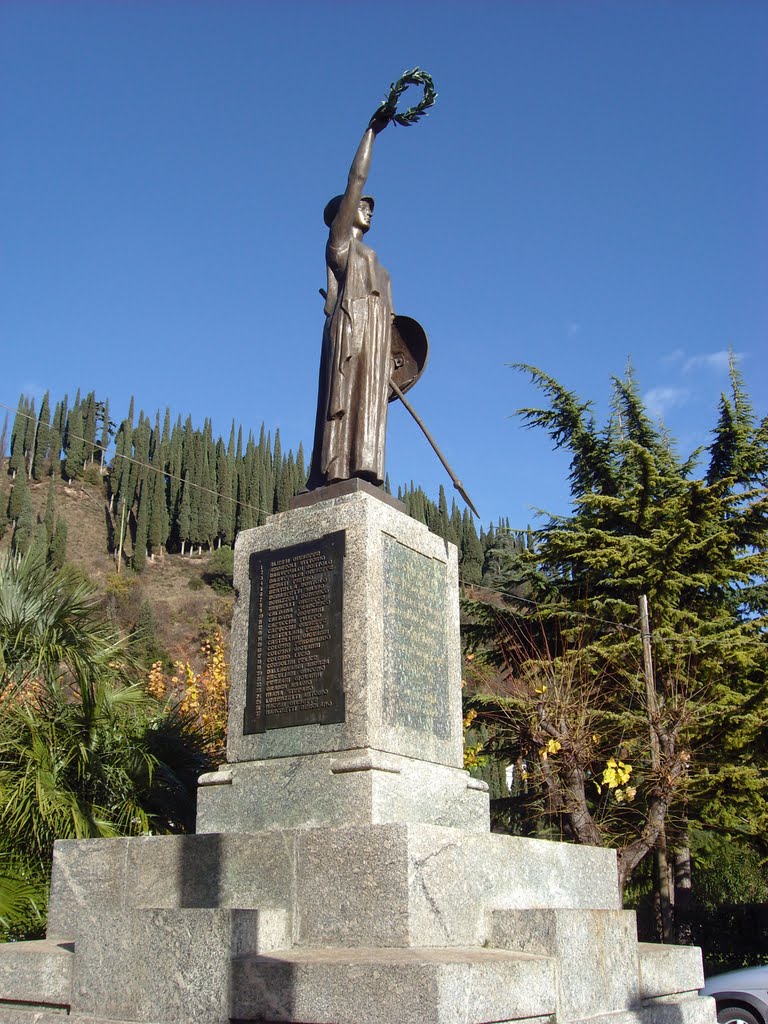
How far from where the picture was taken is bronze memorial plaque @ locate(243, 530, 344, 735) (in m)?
6.48

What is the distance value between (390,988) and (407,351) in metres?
5.56

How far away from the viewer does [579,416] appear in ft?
72.3

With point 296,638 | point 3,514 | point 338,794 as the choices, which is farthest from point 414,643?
point 3,514

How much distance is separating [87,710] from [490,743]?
1157 cm

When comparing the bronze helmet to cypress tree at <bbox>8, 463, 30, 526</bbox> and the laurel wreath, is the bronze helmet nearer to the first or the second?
the laurel wreath

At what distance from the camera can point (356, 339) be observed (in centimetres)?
783

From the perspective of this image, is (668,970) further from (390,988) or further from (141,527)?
(141,527)

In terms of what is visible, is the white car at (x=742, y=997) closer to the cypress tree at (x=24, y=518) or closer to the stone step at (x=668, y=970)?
the stone step at (x=668, y=970)

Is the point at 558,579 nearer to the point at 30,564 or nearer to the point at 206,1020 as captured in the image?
the point at 30,564

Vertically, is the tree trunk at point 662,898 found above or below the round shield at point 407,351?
below

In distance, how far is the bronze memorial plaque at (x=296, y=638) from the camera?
21.3ft

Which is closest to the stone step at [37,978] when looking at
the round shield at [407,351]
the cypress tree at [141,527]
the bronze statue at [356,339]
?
the bronze statue at [356,339]

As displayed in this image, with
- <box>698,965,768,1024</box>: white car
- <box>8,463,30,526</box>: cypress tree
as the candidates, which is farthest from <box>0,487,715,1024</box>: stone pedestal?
<box>8,463,30,526</box>: cypress tree

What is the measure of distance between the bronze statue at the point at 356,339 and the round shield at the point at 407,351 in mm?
184
